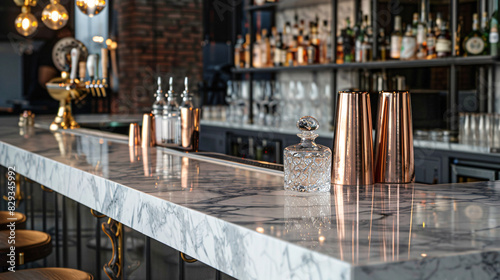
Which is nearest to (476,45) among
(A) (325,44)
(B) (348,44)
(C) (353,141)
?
(B) (348,44)

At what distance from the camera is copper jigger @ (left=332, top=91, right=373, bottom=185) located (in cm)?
135

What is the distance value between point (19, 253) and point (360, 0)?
2982mm

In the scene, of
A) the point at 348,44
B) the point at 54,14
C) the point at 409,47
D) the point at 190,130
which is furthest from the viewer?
the point at 348,44

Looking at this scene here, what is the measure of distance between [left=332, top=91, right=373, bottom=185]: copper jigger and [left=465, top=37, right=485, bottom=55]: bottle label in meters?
1.97

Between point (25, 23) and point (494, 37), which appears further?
point (25, 23)

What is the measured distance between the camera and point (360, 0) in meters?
4.05

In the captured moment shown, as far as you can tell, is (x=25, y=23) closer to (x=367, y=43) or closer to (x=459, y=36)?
(x=367, y=43)

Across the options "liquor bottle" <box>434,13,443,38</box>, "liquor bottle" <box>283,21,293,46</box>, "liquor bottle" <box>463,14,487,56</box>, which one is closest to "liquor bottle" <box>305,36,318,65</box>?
"liquor bottle" <box>283,21,293,46</box>

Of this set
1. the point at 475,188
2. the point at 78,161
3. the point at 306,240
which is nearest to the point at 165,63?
the point at 78,161

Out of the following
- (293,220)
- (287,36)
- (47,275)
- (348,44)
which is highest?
(287,36)

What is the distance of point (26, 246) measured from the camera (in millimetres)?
1802

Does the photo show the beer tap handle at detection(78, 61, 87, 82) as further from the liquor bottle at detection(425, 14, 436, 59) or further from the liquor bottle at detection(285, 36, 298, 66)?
the liquor bottle at detection(425, 14, 436, 59)

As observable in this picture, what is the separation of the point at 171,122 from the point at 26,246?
669 millimetres

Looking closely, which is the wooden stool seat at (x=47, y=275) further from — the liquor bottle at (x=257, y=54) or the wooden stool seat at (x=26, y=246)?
the liquor bottle at (x=257, y=54)
